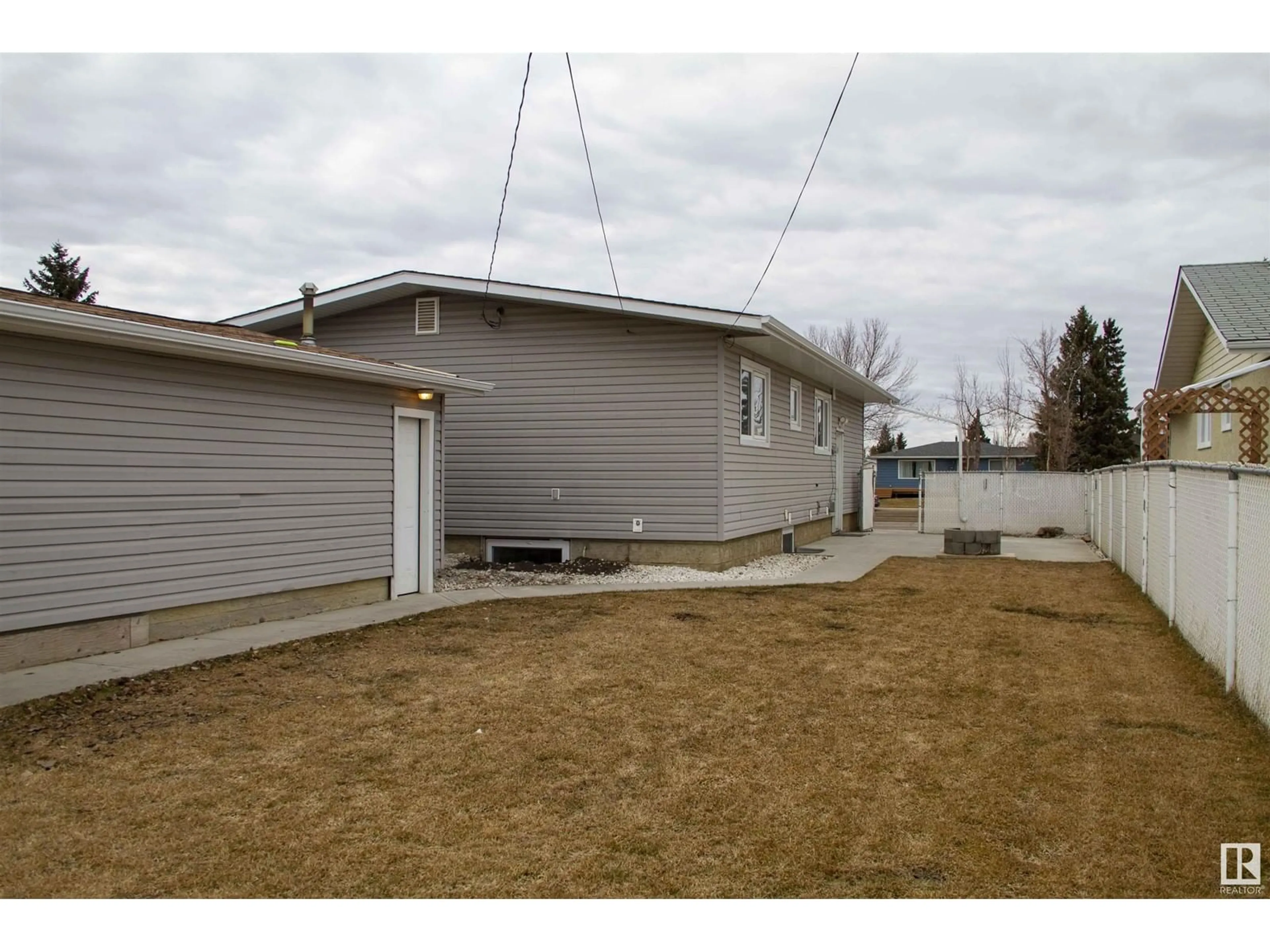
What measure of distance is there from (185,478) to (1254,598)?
25.6 feet

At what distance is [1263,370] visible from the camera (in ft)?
39.4

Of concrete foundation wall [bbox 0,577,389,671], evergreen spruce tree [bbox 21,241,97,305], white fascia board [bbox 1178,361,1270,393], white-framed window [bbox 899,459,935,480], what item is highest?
evergreen spruce tree [bbox 21,241,97,305]

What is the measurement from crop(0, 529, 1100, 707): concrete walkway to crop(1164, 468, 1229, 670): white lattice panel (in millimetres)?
4482

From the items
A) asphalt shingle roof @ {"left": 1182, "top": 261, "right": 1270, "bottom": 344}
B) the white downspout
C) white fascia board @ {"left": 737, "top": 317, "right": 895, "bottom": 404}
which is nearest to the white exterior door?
the white downspout

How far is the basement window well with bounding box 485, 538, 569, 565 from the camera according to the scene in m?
12.9

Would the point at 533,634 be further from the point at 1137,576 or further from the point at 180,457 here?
the point at 1137,576

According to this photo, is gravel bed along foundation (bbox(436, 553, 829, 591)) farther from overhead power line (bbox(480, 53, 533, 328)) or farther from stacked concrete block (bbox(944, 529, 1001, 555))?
overhead power line (bbox(480, 53, 533, 328))

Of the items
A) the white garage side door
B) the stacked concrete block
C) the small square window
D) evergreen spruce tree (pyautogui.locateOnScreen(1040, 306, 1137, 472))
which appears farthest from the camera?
evergreen spruce tree (pyautogui.locateOnScreen(1040, 306, 1137, 472))

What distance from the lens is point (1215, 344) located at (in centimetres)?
1445

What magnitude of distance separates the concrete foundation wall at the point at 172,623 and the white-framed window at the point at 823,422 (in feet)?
35.8

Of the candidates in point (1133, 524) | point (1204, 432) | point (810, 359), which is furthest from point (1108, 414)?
point (1133, 524)

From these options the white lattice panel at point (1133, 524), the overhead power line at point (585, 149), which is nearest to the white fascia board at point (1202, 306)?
the white lattice panel at point (1133, 524)

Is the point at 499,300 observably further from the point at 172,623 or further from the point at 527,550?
the point at 172,623

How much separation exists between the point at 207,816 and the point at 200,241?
17.8 m
